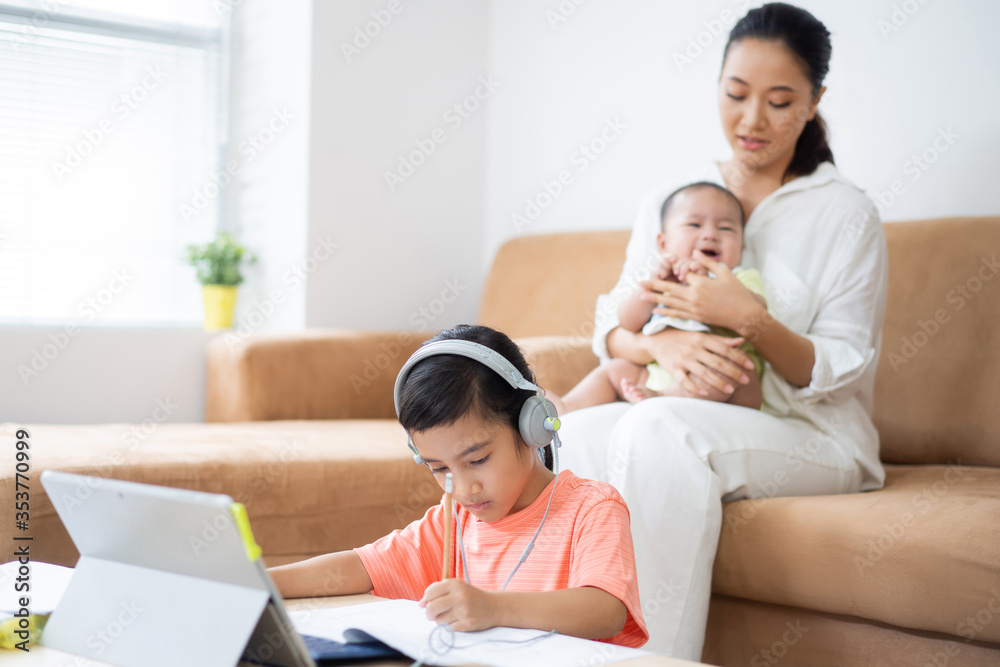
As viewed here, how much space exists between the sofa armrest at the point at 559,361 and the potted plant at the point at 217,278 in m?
1.30

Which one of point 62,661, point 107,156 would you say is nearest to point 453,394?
point 62,661

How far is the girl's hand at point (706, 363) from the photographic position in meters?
1.60

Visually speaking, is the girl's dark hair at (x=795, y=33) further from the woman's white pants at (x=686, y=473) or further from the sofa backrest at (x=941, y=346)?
the woman's white pants at (x=686, y=473)

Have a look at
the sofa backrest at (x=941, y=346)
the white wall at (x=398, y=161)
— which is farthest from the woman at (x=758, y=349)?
the white wall at (x=398, y=161)

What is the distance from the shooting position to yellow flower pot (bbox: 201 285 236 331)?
296cm

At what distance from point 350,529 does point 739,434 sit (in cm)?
79

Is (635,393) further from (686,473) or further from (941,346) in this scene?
(941,346)

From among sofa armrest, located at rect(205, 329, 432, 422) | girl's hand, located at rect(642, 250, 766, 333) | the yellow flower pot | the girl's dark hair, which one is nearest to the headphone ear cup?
girl's hand, located at rect(642, 250, 766, 333)

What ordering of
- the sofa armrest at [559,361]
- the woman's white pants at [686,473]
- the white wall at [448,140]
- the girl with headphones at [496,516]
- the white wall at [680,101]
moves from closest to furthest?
the girl with headphones at [496,516], the woman's white pants at [686,473], the sofa armrest at [559,361], the white wall at [680,101], the white wall at [448,140]

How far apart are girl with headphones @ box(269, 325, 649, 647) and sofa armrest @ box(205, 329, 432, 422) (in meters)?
1.37

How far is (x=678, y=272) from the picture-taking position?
5.70ft

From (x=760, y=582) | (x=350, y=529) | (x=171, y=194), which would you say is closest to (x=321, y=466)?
(x=350, y=529)

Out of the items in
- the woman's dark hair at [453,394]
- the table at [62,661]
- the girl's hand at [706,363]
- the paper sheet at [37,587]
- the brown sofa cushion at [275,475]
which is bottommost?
the brown sofa cushion at [275,475]

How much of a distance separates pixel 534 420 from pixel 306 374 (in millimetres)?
1537
